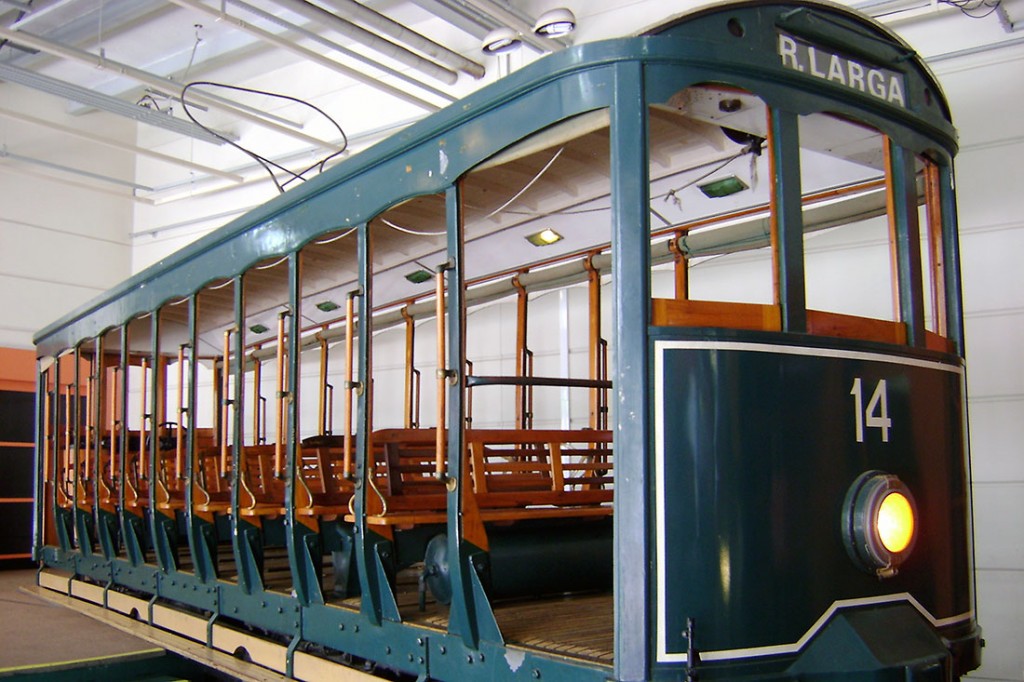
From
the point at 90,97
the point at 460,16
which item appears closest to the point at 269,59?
the point at 90,97

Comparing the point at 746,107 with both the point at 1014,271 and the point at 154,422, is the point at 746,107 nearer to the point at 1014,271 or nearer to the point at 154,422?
the point at 1014,271

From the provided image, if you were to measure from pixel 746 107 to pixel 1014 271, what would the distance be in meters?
3.90

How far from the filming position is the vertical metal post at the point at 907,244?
11.0 feet

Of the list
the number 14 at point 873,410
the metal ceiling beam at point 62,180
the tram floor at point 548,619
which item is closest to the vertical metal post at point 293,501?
the tram floor at point 548,619

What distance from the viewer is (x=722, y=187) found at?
4.12 metres

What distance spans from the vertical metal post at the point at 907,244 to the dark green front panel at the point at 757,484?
37 cm

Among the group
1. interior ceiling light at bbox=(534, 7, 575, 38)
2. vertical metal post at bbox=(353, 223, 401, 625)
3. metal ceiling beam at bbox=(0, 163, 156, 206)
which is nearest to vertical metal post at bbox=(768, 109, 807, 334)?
vertical metal post at bbox=(353, 223, 401, 625)

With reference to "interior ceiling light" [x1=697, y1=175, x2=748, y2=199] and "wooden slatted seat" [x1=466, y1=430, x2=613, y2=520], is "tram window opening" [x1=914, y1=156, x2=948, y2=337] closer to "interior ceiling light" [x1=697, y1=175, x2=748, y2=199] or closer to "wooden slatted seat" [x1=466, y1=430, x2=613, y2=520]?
"interior ceiling light" [x1=697, y1=175, x2=748, y2=199]

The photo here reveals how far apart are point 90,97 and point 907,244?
8.73m

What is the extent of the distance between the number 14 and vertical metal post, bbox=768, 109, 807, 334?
274 millimetres

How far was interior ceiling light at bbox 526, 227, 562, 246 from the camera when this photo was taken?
474 centimetres

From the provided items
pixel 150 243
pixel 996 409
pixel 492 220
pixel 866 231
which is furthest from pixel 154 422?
pixel 150 243

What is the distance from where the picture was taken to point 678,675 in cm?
264

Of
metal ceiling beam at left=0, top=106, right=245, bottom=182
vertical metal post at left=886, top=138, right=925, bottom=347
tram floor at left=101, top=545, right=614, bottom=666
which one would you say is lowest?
tram floor at left=101, top=545, right=614, bottom=666
